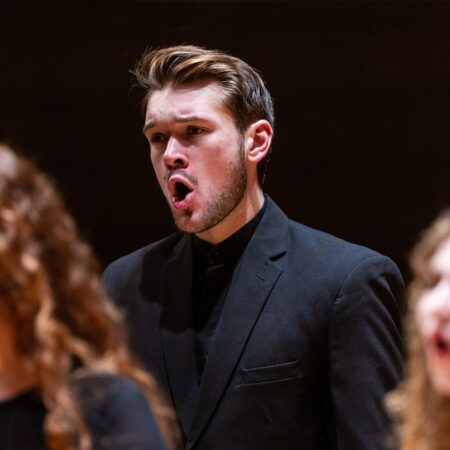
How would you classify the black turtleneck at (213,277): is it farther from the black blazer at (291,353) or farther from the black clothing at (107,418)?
the black clothing at (107,418)

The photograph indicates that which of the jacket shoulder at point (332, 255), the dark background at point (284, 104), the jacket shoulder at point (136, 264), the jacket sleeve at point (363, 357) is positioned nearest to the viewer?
the jacket sleeve at point (363, 357)

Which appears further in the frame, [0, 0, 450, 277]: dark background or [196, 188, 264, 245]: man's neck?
[0, 0, 450, 277]: dark background

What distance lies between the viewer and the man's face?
2.51 meters

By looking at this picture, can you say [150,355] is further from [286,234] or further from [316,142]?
[316,142]

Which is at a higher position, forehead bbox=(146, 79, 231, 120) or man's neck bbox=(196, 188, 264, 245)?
forehead bbox=(146, 79, 231, 120)

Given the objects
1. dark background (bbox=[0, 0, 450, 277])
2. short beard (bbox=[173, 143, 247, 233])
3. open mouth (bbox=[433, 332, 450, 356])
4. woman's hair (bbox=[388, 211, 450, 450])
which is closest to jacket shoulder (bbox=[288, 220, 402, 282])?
short beard (bbox=[173, 143, 247, 233])

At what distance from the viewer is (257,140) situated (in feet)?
8.63

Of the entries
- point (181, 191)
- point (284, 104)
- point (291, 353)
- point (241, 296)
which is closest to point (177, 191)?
point (181, 191)

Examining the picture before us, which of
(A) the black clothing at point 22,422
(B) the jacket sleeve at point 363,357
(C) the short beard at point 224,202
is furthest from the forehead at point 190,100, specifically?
(A) the black clothing at point 22,422

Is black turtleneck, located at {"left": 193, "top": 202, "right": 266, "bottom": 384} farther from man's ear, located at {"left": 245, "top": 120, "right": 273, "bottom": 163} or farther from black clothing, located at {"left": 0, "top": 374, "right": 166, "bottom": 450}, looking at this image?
black clothing, located at {"left": 0, "top": 374, "right": 166, "bottom": 450}

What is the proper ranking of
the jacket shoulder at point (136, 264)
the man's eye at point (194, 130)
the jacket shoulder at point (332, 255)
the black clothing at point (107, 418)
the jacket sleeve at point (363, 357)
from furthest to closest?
1. the jacket shoulder at point (136, 264)
2. the man's eye at point (194, 130)
3. the jacket shoulder at point (332, 255)
4. the jacket sleeve at point (363, 357)
5. the black clothing at point (107, 418)

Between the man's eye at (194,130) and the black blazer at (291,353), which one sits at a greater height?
the man's eye at (194,130)

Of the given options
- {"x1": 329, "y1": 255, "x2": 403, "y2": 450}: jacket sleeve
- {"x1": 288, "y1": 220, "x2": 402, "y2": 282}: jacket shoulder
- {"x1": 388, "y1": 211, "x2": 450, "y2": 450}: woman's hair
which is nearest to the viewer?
{"x1": 388, "y1": 211, "x2": 450, "y2": 450}: woman's hair

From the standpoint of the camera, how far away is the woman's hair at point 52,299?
1440mm
